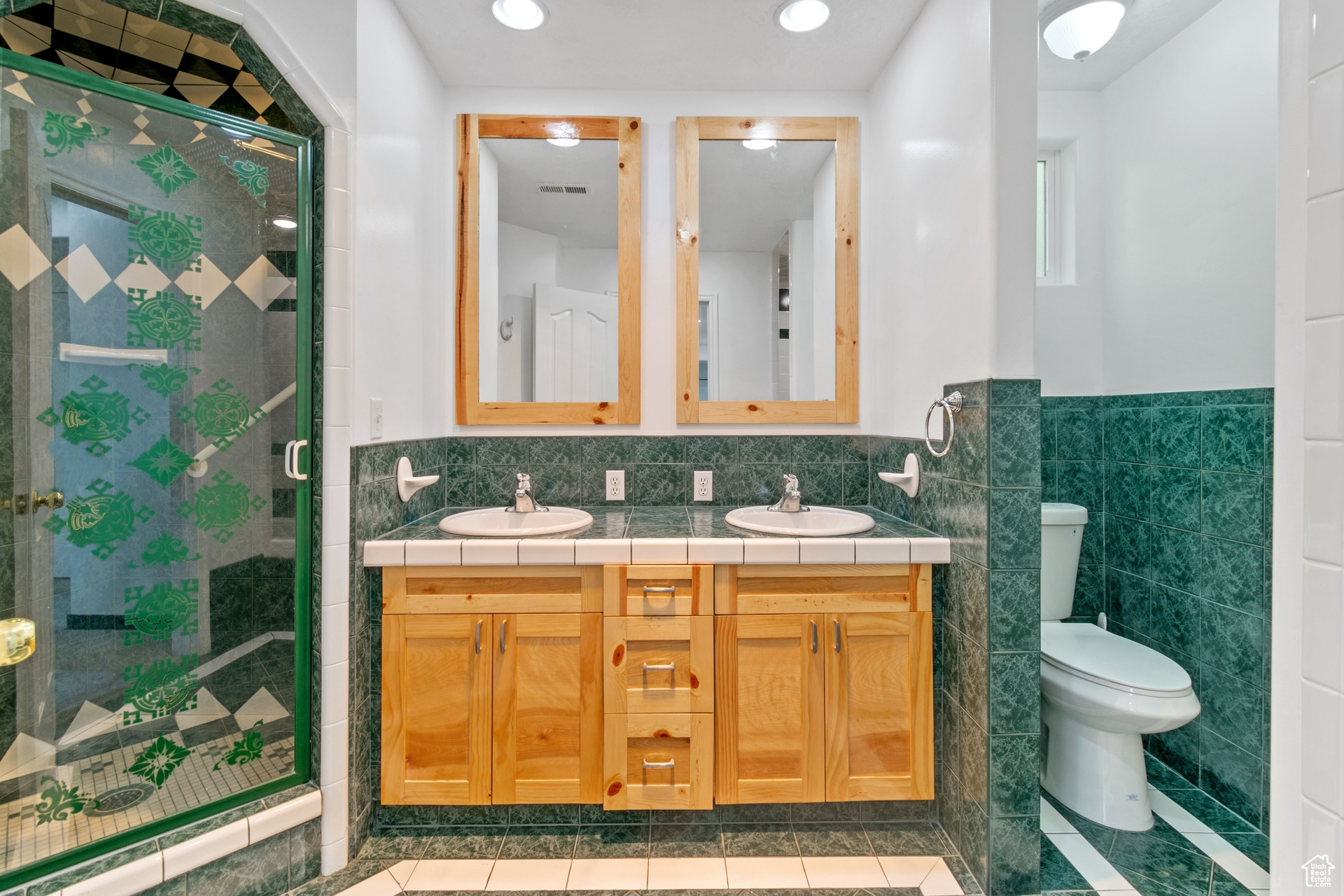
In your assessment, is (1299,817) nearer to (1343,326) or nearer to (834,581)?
(1343,326)

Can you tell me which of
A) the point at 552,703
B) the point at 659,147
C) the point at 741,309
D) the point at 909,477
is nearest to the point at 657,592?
the point at 552,703

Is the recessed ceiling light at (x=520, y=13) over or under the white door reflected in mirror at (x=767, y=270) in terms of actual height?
over

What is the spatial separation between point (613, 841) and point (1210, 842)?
1577 millimetres

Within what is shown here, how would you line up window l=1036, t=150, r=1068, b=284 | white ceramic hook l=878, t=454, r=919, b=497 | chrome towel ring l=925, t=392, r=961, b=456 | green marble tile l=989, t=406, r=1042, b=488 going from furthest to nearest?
window l=1036, t=150, r=1068, b=284
white ceramic hook l=878, t=454, r=919, b=497
chrome towel ring l=925, t=392, r=961, b=456
green marble tile l=989, t=406, r=1042, b=488

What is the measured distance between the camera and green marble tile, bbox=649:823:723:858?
160 centimetres

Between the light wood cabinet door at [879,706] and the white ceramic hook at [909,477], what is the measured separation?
388 mm

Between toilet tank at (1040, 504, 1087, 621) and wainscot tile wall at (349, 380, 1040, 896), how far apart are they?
56 cm

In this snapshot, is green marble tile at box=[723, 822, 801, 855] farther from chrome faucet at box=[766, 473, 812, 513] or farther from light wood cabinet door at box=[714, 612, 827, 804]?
chrome faucet at box=[766, 473, 812, 513]

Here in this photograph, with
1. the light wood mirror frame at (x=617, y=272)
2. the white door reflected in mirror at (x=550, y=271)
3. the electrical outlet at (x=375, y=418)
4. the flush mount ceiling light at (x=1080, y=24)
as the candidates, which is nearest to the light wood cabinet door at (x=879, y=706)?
the light wood mirror frame at (x=617, y=272)

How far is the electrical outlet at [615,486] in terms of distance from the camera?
2174mm

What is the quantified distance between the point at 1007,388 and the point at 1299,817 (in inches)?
37.7

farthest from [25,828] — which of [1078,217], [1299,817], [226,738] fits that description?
[1078,217]

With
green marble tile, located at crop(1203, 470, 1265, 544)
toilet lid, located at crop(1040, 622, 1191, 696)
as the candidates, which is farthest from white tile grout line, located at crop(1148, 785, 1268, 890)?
green marble tile, located at crop(1203, 470, 1265, 544)

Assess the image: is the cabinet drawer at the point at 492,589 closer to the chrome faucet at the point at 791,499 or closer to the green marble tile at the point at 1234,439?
the chrome faucet at the point at 791,499
